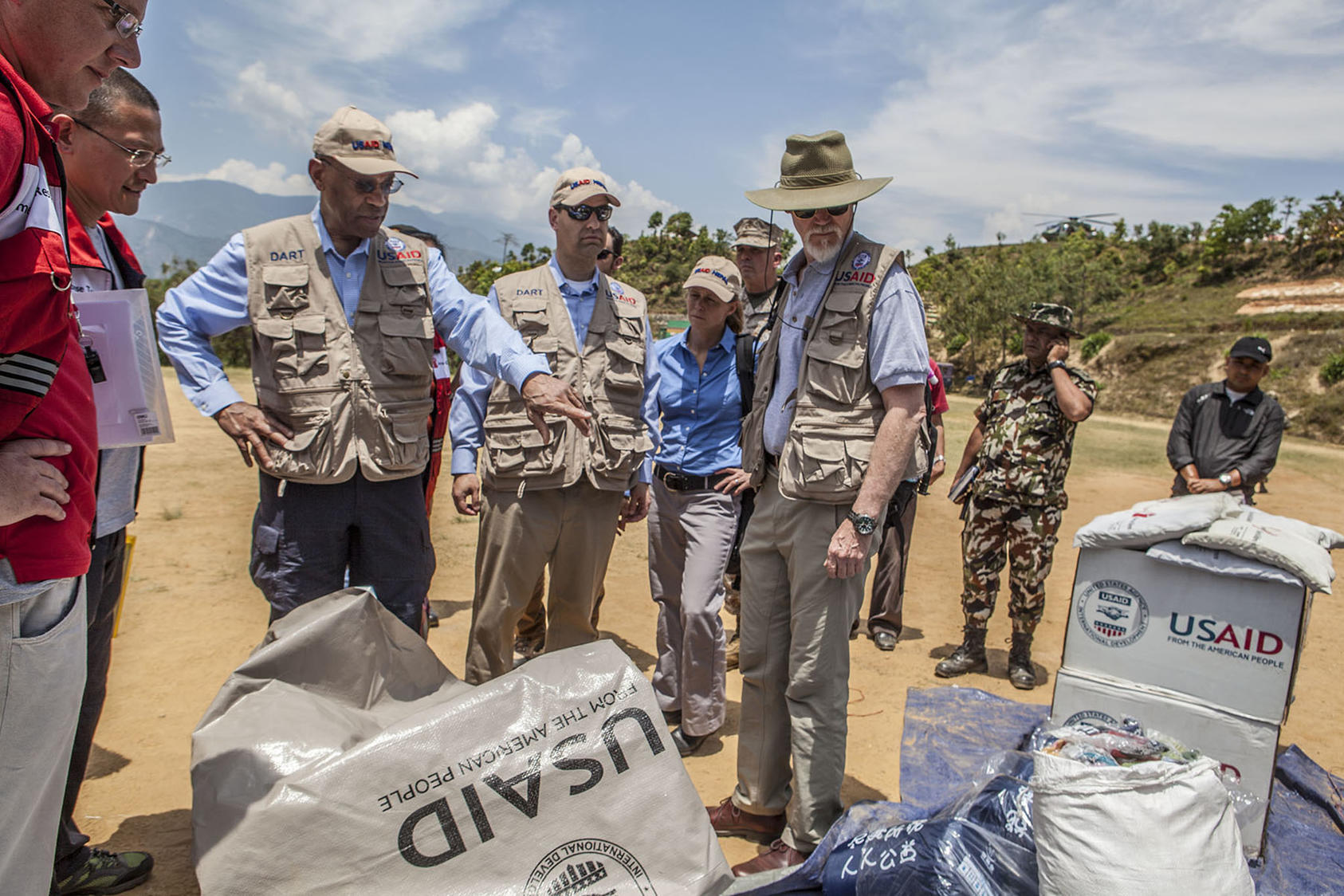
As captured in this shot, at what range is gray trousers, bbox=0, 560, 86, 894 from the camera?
150 cm

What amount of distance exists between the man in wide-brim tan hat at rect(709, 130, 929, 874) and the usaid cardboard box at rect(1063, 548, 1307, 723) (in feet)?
3.52

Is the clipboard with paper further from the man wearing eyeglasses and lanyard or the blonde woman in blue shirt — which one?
the blonde woman in blue shirt

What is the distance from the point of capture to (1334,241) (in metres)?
47.1

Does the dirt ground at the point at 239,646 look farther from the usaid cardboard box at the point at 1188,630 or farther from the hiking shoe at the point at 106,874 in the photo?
the usaid cardboard box at the point at 1188,630

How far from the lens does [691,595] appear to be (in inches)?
143

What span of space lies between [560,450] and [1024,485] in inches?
104

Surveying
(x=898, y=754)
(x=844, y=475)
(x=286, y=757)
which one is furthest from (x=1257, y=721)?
(x=286, y=757)

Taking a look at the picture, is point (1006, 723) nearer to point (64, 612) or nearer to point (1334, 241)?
point (64, 612)

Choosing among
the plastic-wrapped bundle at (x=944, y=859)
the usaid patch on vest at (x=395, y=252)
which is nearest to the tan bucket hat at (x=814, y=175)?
the usaid patch on vest at (x=395, y=252)

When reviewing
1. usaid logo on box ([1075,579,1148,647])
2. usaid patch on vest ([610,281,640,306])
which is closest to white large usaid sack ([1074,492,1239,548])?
usaid logo on box ([1075,579,1148,647])

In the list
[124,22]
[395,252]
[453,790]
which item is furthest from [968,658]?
[124,22]

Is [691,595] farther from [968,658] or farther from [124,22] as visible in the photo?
[124,22]

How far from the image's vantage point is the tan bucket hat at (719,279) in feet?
12.7

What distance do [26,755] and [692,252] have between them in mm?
60622
